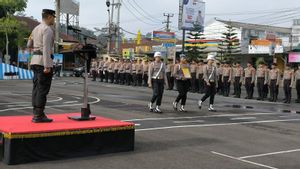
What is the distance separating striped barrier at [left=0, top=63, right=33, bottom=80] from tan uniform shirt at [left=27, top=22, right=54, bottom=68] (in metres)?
28.6

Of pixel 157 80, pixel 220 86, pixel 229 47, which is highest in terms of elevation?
pixel 229 47

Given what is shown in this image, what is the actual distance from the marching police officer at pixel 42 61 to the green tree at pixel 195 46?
45107 millimetres

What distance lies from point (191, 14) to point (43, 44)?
124 feet

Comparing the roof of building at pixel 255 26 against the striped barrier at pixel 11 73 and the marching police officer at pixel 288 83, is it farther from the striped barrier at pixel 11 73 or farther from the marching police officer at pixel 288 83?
the marching police officer at pixel 288 83

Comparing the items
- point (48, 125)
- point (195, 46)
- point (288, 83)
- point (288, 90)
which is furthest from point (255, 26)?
point (48, 125)

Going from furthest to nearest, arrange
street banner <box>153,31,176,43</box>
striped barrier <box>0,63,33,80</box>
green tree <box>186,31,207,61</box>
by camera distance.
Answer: green tree <box>186,31,207,61</box>, street banner <box>153,31,176,43</box>, striped barrier <box>0,63,33,80</box>

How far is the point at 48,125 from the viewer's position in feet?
25.8

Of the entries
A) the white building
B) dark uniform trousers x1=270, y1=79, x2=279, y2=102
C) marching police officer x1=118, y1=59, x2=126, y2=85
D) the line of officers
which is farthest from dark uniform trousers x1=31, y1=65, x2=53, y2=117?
the white building

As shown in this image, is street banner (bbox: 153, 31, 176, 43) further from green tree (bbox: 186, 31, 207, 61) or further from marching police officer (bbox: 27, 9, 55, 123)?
marching police officer (bbox: 27, 9, 55, 123)

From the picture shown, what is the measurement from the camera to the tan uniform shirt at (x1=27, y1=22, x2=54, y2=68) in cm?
824

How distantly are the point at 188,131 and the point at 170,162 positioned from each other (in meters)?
3.46

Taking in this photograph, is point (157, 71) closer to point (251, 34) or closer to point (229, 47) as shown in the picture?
point (229, 47)

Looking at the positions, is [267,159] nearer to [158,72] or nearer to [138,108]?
[158,72]

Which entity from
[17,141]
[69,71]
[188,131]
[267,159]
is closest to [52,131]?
[17,141]
